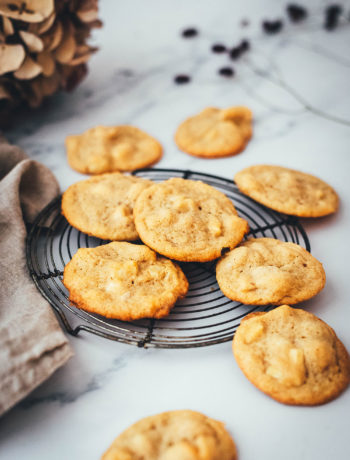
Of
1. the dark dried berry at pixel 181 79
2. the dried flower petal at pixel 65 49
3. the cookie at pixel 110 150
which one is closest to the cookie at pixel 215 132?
the cookie at pixel 110 150

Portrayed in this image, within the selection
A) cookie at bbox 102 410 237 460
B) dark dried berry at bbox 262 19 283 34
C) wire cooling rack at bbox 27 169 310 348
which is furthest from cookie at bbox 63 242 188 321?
dark dried berry at bbox 262 19 283 34

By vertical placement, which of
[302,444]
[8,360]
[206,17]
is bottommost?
[302,444]

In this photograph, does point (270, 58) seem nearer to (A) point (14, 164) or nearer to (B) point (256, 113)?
(B) point (256, 113)

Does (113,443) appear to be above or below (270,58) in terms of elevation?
below

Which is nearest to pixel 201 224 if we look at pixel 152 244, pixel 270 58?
pixel 152 244

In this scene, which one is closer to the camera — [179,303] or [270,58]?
[179,303]

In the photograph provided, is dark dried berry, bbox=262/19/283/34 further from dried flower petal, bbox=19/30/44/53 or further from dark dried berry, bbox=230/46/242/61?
dried flower petal, bbox=19/30/44/53

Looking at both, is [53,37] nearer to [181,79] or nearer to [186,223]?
[181,79]
